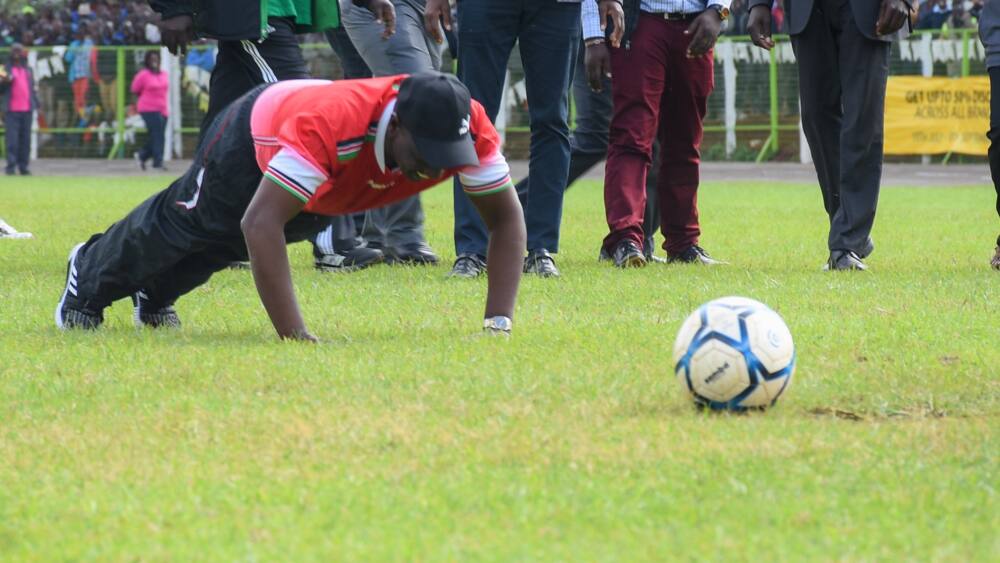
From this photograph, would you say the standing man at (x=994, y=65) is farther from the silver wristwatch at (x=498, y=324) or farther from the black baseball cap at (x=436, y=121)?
the black baseball cap at (x=436, y=121)

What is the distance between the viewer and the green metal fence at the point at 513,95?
78.5ft

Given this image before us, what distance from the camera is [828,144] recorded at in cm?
815

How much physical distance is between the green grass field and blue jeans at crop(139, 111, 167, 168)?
798 inches

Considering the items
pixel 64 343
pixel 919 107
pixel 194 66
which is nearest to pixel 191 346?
pixel 64 343

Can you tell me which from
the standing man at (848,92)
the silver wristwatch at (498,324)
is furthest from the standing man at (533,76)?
the silver wristwatch at (498,324)

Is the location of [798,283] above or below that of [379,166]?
below

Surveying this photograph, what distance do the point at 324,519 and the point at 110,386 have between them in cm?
158

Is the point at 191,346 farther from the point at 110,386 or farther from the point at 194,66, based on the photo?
the point at 194,66

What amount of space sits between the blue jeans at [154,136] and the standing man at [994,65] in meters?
20.1

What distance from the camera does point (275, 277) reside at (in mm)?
4941

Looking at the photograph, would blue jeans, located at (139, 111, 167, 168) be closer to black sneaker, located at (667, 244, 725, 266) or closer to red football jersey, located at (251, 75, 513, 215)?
black sneaker, located at (667, 244, 725, 266)

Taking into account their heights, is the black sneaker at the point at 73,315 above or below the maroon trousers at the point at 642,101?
below

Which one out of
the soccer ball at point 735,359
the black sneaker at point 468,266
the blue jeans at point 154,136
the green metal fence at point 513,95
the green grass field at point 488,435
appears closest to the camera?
the green grass field at point 488,435

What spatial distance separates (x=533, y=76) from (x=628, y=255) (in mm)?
1032
